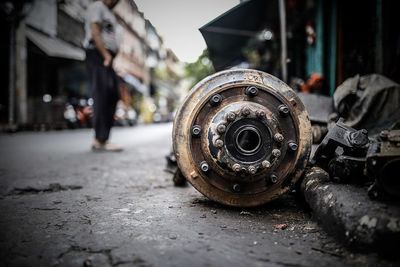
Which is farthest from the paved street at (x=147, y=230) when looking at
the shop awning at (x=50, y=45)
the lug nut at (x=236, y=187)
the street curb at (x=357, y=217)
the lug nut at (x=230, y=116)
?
the shop awning at (x=50, y=45)

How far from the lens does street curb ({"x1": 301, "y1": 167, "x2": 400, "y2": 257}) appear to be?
3.42 feet

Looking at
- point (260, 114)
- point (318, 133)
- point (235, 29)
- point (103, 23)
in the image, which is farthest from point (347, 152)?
point (235, 29)

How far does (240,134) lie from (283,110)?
0.27m

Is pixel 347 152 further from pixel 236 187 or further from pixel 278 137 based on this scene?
pixel 236 187

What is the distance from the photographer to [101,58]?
4074 mm

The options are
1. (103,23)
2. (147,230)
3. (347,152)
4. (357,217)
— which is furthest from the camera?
(103,23)

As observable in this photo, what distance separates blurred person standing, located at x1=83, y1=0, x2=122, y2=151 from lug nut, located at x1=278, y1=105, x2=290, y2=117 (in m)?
3.06

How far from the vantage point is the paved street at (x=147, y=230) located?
3.58 feet

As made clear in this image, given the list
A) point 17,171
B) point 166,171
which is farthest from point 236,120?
point 17,171

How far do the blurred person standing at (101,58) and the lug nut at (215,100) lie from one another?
2.86 metres

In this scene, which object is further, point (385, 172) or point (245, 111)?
point (245, 111)

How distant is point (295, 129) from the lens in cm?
157

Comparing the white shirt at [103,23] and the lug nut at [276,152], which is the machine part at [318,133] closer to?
the lug nut at [276,152]

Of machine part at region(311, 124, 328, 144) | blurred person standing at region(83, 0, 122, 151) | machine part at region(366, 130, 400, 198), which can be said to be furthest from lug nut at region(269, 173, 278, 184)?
blurred person standing at region(83, 0, 122, 151)
